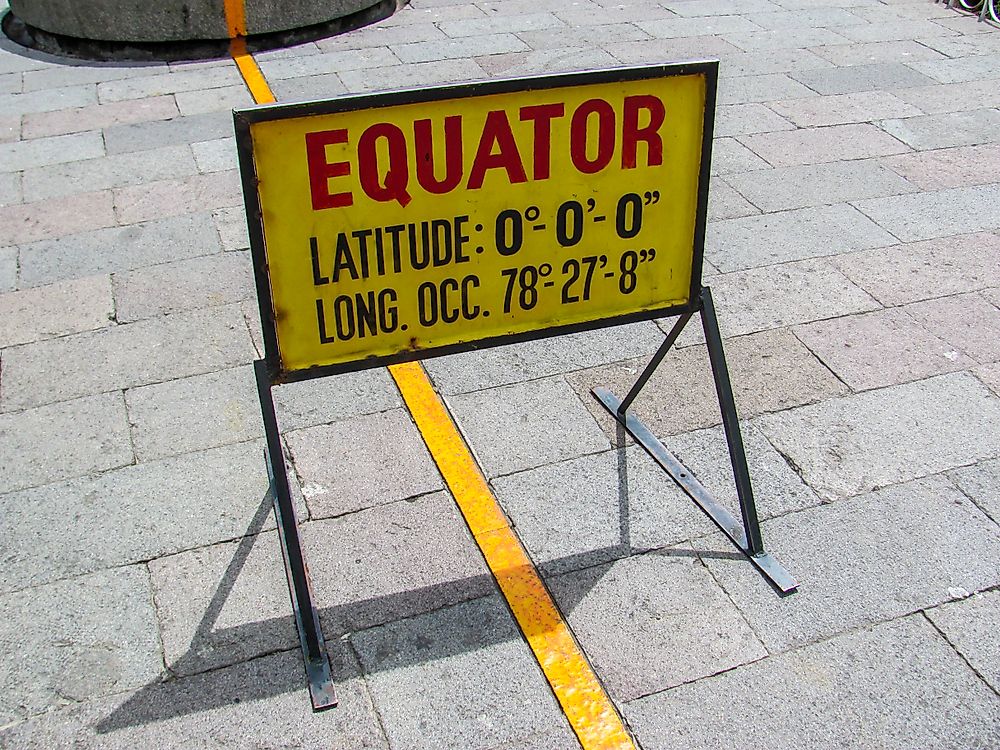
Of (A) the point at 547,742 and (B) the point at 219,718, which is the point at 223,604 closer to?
(B) the point at 219,718

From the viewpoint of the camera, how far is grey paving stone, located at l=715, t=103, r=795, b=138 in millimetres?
7047

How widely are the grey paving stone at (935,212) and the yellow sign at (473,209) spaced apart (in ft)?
9.96

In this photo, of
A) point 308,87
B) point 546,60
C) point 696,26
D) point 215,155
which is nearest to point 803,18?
point 696,26

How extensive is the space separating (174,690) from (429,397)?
69.0 inches

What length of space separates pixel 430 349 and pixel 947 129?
217 inches

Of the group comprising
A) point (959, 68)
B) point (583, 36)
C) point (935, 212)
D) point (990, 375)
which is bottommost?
point (990, 375)

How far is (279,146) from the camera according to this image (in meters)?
2.63

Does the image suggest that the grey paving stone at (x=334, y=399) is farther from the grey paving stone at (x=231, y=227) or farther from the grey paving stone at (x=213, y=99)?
the grey paving stone at (x=213, y=99)

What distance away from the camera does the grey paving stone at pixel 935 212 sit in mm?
5691

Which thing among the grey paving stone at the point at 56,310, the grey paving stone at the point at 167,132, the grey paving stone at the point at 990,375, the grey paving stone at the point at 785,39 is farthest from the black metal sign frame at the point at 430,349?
the grey paving stone at the point at 785,39

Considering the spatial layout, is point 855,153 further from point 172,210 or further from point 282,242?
point 282,242

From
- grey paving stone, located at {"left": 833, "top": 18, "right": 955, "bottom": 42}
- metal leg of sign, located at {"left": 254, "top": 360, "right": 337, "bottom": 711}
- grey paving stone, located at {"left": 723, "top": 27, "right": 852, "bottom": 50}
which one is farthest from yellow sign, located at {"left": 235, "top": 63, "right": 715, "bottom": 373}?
grey paving stone, located at {"left": 833, "top": 18, "right": 955, "bottom": 42}

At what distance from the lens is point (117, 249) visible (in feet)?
18.4

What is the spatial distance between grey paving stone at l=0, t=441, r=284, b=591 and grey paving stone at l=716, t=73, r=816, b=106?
5253 millimetres
